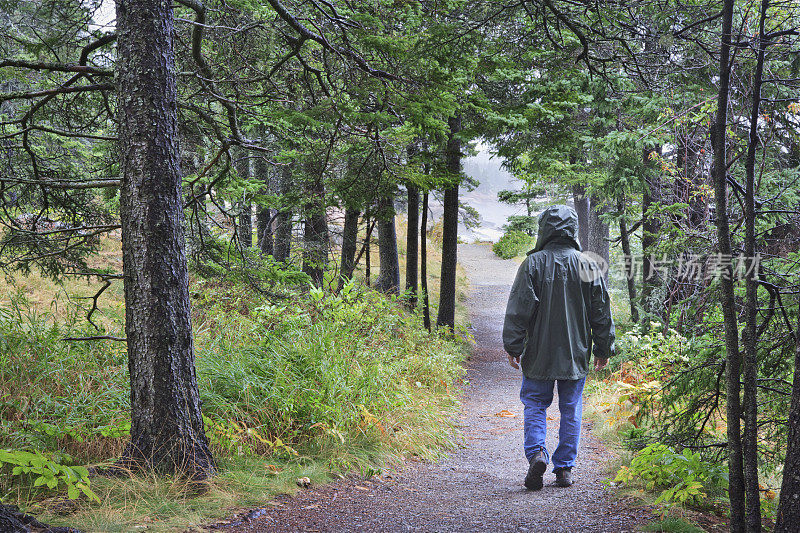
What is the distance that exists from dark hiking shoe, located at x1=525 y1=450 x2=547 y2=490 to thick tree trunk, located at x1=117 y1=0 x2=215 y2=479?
2601 mm

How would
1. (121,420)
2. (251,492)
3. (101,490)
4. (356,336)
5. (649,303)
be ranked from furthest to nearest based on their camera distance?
(649,303) < (356,336) < (121,420) < (251,492) < (101,490)

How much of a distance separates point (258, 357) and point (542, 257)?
2837mm

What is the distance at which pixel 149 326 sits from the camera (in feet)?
11.8

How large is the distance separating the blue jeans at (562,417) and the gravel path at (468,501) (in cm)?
30

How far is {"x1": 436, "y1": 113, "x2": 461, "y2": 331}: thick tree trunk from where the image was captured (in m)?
12.4

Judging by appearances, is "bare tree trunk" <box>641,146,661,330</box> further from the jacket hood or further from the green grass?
the jacket hood

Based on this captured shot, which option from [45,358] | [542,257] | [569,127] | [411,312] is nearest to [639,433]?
[542,257]

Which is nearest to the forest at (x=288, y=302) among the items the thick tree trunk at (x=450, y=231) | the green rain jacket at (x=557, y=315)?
the green rain jacket at (x=557, y=315)

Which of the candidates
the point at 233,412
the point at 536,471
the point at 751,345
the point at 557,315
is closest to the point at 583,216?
the point at 557,315

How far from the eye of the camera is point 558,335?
4.62 m

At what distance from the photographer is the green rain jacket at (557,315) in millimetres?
4625

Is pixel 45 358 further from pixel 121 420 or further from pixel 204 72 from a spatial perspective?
pixel 204 72

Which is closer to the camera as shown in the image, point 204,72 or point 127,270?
point 127,270

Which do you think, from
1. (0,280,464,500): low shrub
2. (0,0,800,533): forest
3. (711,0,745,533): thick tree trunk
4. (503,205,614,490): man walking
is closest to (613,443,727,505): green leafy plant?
(0,0,800,533): forest
